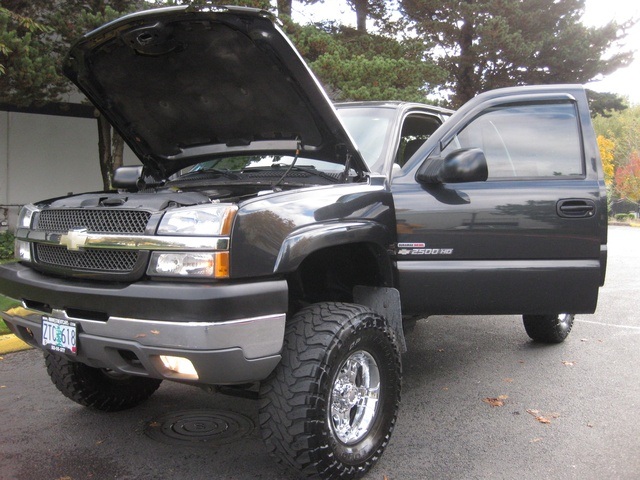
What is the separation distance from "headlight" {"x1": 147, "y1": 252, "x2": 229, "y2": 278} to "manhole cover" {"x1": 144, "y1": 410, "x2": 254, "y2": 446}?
1.30 m

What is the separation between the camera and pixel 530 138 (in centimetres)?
398

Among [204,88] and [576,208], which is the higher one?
[204,88]

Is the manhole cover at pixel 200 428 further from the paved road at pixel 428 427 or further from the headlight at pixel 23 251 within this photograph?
the headlight at pixel 23 251

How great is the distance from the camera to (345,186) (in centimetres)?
320

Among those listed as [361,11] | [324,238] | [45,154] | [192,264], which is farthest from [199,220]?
[361,11]

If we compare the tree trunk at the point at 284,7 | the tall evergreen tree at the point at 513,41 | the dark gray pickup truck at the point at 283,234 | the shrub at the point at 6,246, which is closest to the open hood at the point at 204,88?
the dark gray pickup truck at the point at 283,234

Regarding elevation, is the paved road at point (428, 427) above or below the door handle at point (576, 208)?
below

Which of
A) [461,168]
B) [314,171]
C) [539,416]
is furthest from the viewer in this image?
[539,416]

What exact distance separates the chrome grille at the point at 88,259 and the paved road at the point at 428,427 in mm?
1064

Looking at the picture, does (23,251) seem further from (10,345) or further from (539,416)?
(539,416)

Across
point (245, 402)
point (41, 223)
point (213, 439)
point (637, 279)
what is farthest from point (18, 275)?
point (637, 279)

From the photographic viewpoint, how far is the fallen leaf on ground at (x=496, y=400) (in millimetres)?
4055

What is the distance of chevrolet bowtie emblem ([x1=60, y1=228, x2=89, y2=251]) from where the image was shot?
9.04ft

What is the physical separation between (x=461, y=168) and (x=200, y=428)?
216 cm
